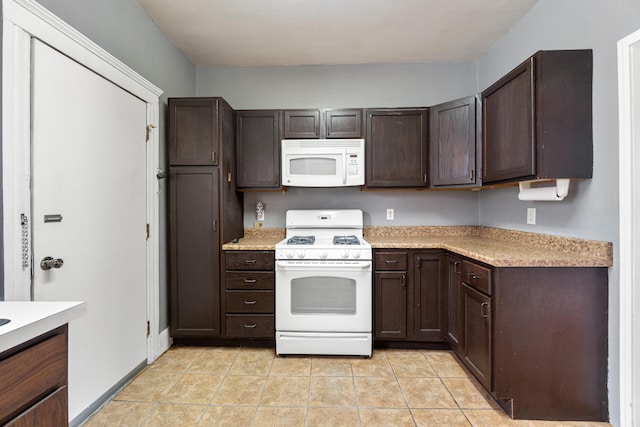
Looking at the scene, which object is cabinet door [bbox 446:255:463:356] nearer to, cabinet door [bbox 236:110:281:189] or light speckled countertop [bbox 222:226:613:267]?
light speckled countertop [bbox 222:226:613:267]

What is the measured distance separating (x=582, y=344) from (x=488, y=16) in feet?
7.70

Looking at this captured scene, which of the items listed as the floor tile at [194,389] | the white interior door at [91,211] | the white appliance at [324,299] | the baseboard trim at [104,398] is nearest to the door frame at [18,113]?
the white interior door at [91,211]

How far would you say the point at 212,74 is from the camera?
314 cm

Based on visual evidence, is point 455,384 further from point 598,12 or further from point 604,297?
point 598,12

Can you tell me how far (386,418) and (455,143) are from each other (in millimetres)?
2105

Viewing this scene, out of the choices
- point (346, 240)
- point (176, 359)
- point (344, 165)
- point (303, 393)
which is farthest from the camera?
point (344, 165)

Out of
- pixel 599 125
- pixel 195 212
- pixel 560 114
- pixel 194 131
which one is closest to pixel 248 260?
pixel 195 212

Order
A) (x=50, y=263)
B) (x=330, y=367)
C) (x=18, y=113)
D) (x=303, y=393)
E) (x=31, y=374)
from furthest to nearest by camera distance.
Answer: (x=330, y=367)
(x=303, y=393)
(x=50, y=263)
(x=18, y=113)
(x=31, y=374)

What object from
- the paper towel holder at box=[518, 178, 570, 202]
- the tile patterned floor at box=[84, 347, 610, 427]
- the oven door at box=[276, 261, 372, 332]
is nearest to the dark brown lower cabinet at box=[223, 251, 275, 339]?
the oven door at box=[276, 261, 372, 332]

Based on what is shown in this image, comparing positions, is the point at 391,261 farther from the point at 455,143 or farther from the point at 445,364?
the point at 455,143

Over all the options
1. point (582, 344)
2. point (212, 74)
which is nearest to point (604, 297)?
point (582, 344)

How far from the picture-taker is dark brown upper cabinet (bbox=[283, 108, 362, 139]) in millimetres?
2783

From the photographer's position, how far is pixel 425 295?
8.21 feet

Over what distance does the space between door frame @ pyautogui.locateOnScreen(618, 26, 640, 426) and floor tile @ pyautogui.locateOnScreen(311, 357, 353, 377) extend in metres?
1.55
